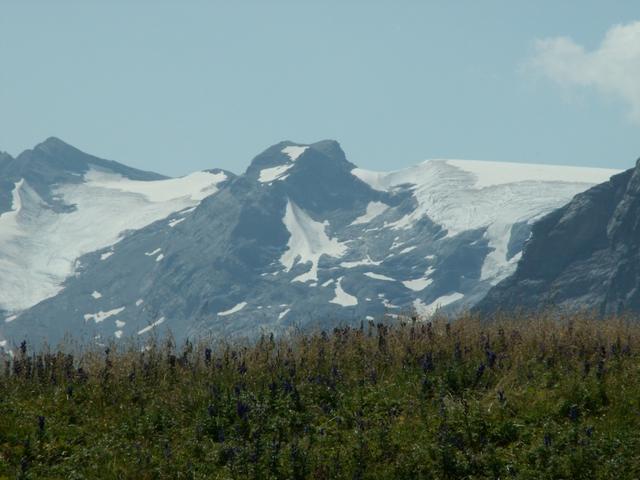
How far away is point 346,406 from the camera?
16.2 metres

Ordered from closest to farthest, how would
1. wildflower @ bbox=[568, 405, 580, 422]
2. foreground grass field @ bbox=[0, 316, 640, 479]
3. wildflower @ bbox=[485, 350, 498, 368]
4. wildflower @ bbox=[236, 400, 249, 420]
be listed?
foreground grass field @ bbox=[0, 316, 640, 479] → wildflower @ bbox=[568, 405, 580, 422] → wildflower @ bbox=[236, 400, 249, 420] → wildflower @ bbox=[485, 350, 498, 368]

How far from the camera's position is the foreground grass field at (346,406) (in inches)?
545

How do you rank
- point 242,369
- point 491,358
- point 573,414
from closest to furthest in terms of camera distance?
point 573,414, point 491,358, point 242,369

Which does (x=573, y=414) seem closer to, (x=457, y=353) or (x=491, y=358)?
(x=491, y=358)

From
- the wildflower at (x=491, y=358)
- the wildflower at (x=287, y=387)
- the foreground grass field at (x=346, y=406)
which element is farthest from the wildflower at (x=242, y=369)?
the wildflower at (x=491, y=358)

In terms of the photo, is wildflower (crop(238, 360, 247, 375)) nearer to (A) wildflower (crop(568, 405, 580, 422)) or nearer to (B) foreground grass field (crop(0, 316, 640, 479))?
(B) foreground grass field (crop(0, 316, 640, 479))

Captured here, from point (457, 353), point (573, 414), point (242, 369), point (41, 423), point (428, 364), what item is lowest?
point (41, 423)

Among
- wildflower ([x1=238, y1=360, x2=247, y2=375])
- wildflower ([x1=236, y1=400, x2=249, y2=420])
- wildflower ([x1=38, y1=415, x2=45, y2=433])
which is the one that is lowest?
wildflower ([x1=38, y1=415, x2=45, y2=433])

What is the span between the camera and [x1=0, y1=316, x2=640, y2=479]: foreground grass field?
13.8 meters

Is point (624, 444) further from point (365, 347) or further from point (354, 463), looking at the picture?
point (365, 347)

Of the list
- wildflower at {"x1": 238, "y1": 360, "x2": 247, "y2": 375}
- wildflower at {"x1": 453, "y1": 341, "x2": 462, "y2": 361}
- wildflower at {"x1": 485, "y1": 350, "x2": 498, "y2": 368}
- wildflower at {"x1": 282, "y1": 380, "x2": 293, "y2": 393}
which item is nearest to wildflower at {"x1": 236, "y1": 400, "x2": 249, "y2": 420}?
wildflower at {"x1": 282, "y1": 380, "x2": 293, "y2": 393}

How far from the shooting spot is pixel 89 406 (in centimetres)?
1647

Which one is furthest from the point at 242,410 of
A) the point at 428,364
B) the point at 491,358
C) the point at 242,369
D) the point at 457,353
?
the point at 491,358

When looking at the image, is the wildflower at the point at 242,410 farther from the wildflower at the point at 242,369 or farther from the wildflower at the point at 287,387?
the wildflower at the point at 242,369
